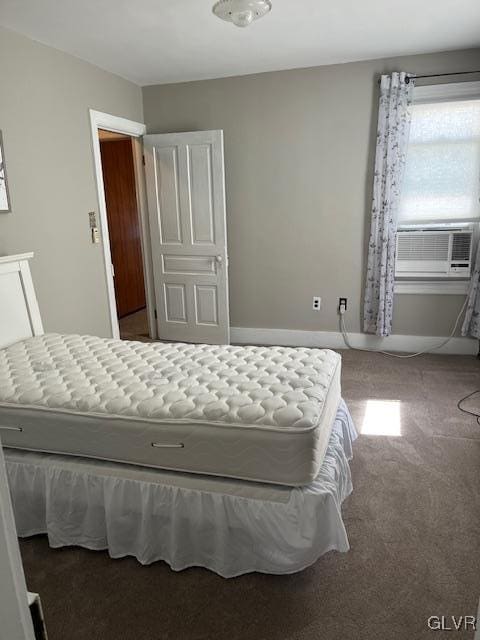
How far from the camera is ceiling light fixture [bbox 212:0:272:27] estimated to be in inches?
98.7

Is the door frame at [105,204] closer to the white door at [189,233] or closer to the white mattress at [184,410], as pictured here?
the white door at [189,233]

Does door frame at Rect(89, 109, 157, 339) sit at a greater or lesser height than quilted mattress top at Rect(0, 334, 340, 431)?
greater

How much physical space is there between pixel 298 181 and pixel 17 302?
2640mm

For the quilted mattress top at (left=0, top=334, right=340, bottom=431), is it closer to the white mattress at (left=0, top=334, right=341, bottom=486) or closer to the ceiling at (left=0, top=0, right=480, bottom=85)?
the white mattress at (left=0, top=334, right=341, bottom=486)

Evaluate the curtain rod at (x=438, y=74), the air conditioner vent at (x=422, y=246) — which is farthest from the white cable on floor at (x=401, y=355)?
the curtain rod at (x=438, y=74)

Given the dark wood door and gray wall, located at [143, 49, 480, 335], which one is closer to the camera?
gray wall, located at [143, 49, 480, 335]

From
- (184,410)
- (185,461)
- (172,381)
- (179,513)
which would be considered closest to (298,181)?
(172,381)

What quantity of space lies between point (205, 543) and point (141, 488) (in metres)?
0.34

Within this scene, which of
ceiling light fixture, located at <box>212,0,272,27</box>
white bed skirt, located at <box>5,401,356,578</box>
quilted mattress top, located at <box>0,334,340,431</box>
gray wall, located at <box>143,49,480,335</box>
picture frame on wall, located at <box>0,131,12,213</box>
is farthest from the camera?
gray wall, located at <box>143,49,480,335</box>

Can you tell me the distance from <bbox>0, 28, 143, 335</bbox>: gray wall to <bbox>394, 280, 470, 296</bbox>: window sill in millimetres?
2626

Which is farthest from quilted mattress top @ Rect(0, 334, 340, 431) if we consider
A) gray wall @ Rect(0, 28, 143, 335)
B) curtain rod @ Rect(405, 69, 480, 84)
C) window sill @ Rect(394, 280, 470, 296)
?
curtain rod @ Rect(405, 69, 480, 84)

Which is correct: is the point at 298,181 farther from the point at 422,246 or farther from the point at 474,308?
the point at 474,308

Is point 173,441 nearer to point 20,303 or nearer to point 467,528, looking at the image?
point 467,528

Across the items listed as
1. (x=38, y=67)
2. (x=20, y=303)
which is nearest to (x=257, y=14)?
(x=38, y=67)
